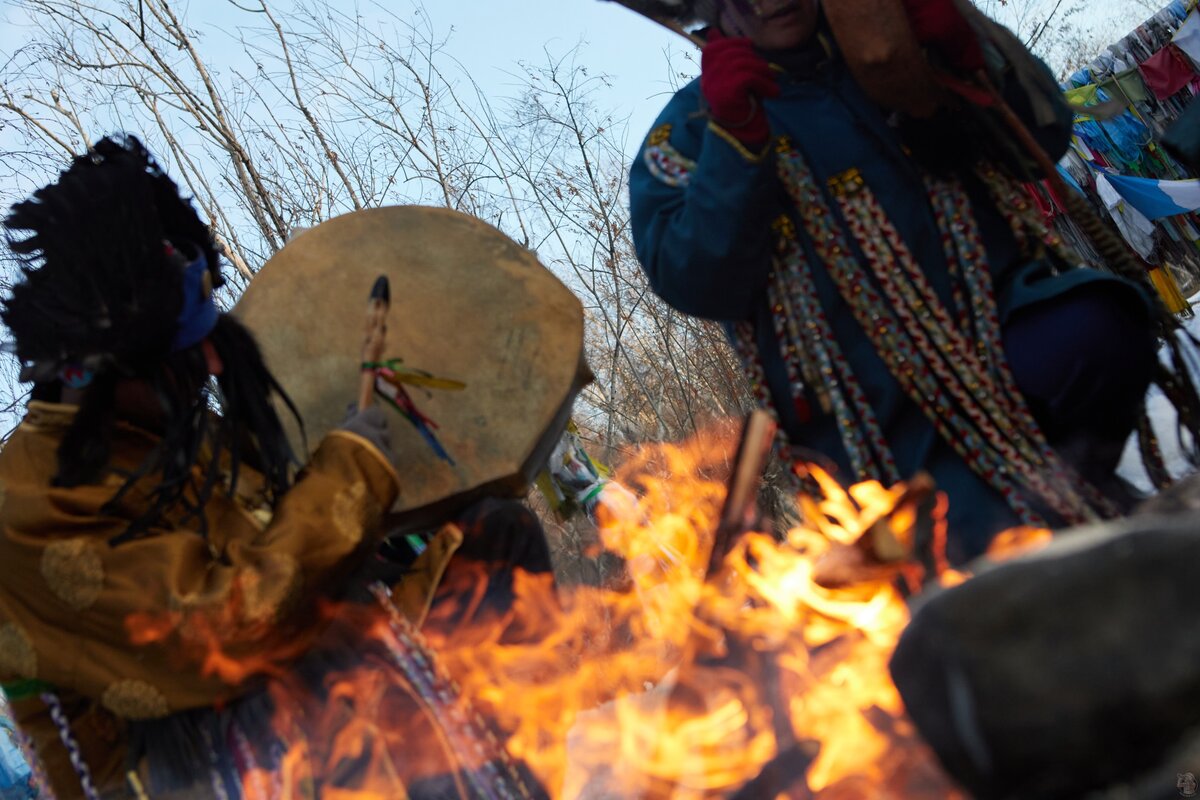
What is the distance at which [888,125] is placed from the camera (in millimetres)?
2215

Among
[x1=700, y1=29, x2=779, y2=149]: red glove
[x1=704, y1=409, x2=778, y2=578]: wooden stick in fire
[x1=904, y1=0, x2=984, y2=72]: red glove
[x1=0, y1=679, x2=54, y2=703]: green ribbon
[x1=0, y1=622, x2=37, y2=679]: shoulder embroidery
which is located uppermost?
[x1=700, y1=29, x2=779, y2=149]: red glove

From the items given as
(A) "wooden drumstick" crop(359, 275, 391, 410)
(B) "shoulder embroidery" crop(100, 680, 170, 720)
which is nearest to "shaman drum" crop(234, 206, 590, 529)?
(A) "wooden drumstick" crop(359, 275, 391, 410)

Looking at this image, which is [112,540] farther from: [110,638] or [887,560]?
[887,560]

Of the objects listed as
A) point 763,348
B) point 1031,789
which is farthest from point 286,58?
point 1031,789

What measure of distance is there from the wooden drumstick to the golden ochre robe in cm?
25

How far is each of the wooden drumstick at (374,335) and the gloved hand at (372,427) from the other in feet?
0.29

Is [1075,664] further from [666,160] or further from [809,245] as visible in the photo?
[666,160]

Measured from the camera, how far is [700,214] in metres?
2.16

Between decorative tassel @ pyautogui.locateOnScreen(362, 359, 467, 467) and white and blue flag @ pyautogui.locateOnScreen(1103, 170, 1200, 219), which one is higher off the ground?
decorative tassel @ pyautogui.locateOnScreen(362, 359, 467, 467)

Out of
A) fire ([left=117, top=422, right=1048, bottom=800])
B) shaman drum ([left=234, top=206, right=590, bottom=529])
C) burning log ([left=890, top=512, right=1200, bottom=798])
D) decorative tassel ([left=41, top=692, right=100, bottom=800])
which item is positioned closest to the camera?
burning log ([left=890, top=512, right=1200, bottom=798])

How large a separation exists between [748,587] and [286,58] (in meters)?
7.17

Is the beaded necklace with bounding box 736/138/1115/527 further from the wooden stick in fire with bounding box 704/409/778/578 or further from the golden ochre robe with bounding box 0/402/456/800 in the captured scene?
the golden ochre robe with bounding box 0/402/456/800

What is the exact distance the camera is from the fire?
1.84 meters

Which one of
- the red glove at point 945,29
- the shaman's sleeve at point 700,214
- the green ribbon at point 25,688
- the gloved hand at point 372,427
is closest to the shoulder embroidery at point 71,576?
the green ribbon at point 25,688
